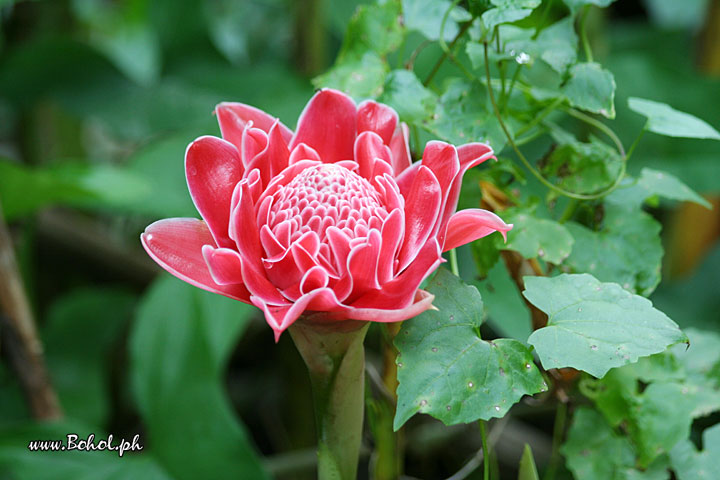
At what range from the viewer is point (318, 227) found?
0.30 m

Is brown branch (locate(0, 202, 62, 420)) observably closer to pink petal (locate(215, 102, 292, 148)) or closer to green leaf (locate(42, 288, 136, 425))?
green leaf (locate(42, 288, 136, 425))

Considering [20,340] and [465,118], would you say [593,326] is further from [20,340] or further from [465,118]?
[20,340]

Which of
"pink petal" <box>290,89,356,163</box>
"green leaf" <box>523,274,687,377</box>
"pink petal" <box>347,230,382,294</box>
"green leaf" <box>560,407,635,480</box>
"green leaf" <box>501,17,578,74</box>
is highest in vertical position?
"green leaf" <box>501,17,578,74</box>

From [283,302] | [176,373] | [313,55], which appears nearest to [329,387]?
[283,302]

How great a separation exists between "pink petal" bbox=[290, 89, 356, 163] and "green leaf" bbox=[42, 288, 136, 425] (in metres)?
0.68

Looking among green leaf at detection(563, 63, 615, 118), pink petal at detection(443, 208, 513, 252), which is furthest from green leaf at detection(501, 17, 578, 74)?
pink petal at detection(443, 208, 513, 252)

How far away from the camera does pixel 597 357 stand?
0.97ft

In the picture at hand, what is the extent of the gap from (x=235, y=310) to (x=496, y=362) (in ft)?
1.65

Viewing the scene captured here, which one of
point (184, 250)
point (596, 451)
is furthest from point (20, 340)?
point (596, 451)

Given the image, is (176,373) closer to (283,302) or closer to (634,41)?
(283,302)

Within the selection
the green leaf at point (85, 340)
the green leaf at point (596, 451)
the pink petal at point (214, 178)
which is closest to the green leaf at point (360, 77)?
the pink petal at point (214, 178)

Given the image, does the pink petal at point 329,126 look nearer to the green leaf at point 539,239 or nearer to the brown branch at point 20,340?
the green leaf at point 539,239

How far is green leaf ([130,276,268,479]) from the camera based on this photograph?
63 centimetres

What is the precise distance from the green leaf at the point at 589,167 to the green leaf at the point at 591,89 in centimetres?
5
